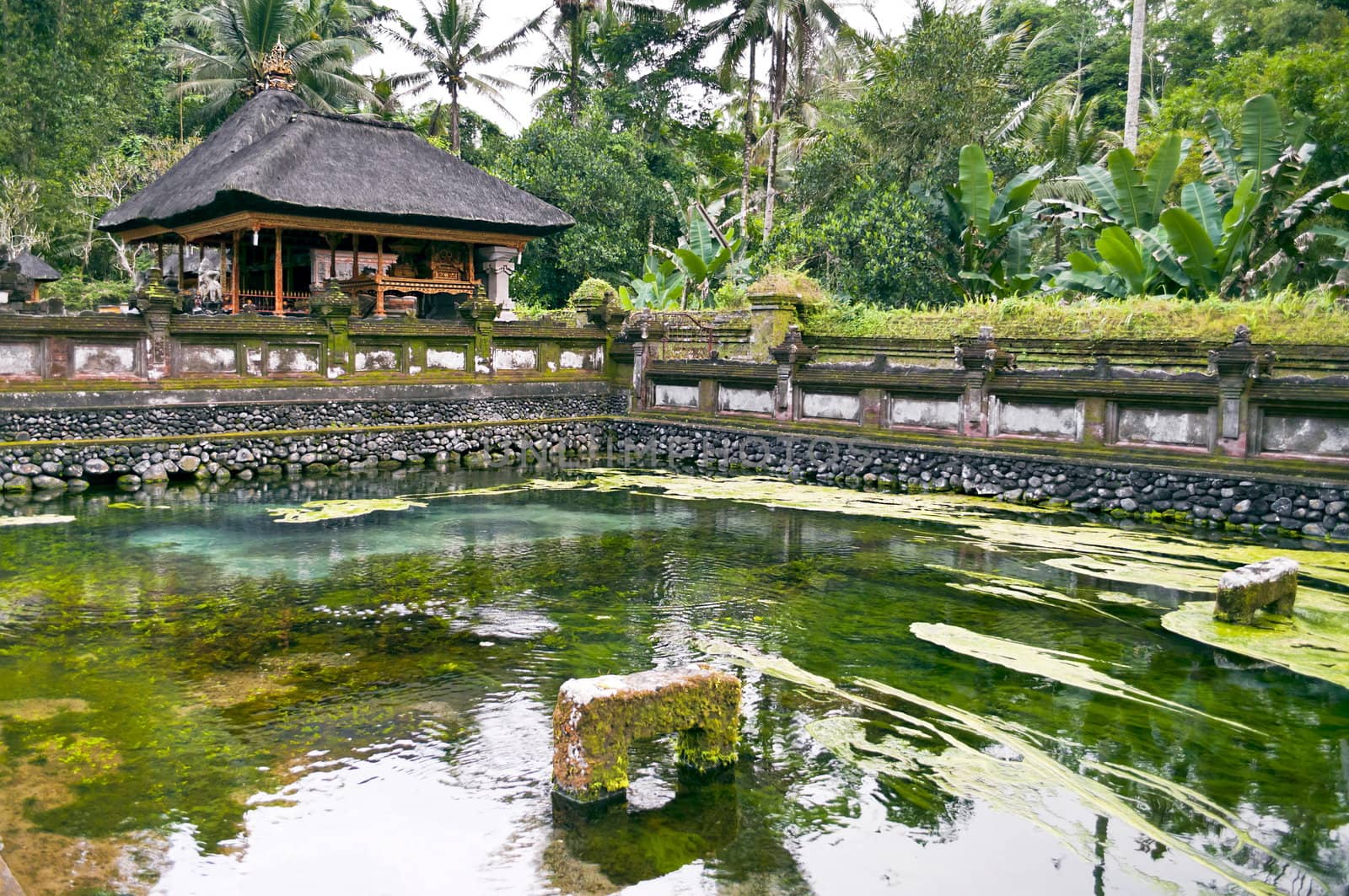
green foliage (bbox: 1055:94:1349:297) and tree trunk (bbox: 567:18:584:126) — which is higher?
tree trunk (bbox: 567:18:584:126)

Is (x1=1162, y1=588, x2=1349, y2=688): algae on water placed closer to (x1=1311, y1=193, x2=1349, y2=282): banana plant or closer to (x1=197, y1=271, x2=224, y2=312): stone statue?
(x1=1311, y1=193, x2=1349, y2=282): banana plant

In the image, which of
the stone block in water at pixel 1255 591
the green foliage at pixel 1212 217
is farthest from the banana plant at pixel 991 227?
the stone block in water at pixel 1255 591

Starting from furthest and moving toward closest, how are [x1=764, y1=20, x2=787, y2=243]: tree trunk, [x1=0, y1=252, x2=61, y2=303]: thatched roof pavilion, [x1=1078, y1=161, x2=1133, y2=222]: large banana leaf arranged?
[x1=764, y1=20, x2=787, y2=243]: tree trunk < [x1=1078, y1=161, x2=1133, y2=222]: large banana leaf < [x1=0, y1=252, x2=61, y2=303]: thatched roof pavilion

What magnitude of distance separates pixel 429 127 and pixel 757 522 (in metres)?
30.9

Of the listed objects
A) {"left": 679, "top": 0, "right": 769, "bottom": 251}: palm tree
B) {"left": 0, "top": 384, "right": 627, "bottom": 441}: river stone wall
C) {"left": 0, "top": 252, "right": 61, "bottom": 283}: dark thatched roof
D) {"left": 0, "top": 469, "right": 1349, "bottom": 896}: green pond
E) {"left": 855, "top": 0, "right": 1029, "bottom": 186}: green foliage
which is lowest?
{"left": 0, "top": 469, "right": 1349, "bottom": 896}: green pond

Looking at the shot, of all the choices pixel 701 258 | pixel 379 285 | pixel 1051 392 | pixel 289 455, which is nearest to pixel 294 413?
pixel 289 455

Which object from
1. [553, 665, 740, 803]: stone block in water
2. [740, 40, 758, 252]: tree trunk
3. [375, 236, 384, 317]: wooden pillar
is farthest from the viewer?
[740, 40, 758, 252]: tree trunk

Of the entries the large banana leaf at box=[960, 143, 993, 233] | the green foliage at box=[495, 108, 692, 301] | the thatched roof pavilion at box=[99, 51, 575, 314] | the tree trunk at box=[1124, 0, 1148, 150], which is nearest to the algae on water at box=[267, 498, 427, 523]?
the thatched roof pavilion at box=[99, 51, 575, 314]

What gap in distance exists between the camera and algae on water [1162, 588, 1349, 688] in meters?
7.20

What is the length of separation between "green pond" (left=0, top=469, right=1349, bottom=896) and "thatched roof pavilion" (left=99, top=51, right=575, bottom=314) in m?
11.1

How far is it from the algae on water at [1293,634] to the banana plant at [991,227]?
1243 centimetres

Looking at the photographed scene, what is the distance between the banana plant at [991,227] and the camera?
19.7 meters

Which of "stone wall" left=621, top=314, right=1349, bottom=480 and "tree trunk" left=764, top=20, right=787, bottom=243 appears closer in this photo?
"stone wall" left=621, top=314, right=1349, bottom=480

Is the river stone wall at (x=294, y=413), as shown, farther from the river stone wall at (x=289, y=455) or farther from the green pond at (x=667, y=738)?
the green pond at (x=667, y=738)
